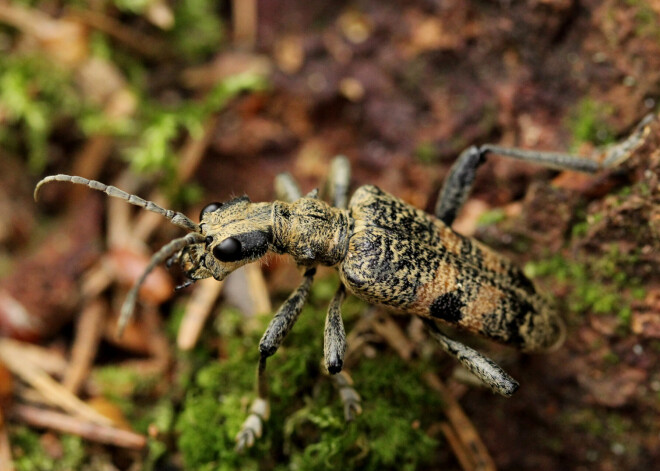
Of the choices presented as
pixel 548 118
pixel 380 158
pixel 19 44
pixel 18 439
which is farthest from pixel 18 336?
pixel 548 118

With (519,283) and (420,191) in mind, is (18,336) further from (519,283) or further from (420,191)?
(519,283)

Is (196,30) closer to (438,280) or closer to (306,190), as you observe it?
(306,190)

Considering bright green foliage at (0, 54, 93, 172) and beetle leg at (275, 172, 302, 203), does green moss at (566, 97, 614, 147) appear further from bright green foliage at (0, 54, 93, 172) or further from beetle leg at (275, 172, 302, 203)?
bright green foliage at (0, 54, 93, 172)

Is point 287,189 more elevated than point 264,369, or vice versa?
point 287,189

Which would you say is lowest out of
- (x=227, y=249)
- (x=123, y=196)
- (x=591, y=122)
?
(x=227, y=249)

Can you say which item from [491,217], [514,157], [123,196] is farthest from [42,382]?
[514,157]

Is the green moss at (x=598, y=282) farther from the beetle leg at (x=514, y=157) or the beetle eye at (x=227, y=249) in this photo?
the beetle eye at (x=227, y=249)

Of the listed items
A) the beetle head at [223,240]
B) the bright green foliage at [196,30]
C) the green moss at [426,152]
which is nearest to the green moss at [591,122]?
the green moss at [426,152]

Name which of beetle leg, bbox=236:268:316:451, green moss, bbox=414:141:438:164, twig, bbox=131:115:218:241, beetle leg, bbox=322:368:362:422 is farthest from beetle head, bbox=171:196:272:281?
green moss, bbox=414:141:438:164
